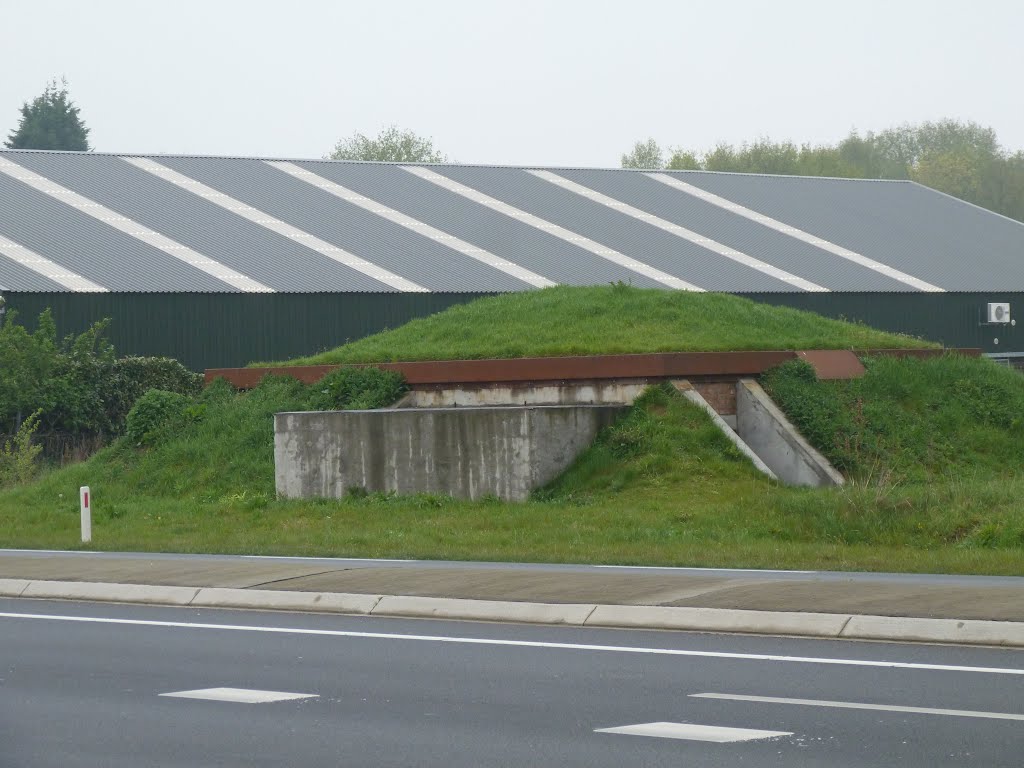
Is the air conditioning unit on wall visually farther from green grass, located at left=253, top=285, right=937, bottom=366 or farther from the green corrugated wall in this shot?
green grass, located at left=253, top=285, right=937, bottom=366

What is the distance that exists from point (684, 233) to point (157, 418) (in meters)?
28.5

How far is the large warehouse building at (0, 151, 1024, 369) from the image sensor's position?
45.4 metres

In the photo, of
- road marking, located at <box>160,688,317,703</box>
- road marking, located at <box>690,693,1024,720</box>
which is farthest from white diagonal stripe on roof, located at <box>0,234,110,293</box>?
road marking, located at <box>690,693,1024,720</box>

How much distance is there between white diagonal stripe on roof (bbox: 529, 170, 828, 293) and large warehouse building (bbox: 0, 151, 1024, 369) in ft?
0.36

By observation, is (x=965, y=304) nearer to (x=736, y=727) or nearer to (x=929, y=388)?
(x=929, y=388)

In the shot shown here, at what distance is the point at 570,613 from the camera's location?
13492 mm

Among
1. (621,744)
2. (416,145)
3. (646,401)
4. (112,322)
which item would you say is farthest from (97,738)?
(416,145)

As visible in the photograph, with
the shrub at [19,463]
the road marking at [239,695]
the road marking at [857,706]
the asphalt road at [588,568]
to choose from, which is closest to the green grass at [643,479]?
the asphalt road at [588,568]

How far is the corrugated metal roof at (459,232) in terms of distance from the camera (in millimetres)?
46906

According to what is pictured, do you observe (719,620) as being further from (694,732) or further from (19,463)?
(19,463)

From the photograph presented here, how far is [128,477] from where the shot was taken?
29.7 meters

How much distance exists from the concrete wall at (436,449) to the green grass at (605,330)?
317 cm

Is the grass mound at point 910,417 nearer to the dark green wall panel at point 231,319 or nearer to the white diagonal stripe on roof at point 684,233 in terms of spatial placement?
the dark green wall panel at point 231,319

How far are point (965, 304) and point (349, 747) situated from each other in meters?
51.5
